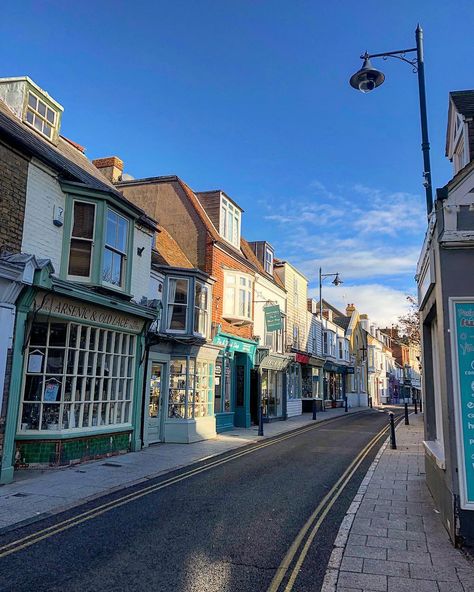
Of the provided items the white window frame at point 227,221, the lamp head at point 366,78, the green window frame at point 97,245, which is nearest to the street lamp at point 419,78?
the lamp head at point 366,78

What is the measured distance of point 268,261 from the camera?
28.7 m

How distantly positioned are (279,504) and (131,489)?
3.05 metres

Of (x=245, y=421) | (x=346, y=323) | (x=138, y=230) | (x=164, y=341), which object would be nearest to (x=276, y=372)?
(x=245, y=421)

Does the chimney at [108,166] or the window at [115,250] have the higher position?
the chimney at [108,166]

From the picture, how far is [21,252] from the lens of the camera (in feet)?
33.9

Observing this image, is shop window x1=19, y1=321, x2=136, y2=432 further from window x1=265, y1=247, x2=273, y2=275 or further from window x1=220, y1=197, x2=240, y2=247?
window x1=265, y1=247, x2=273, y2=275

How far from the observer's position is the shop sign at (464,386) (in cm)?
593

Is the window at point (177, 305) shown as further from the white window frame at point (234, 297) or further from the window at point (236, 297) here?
the window at point (236, 297)

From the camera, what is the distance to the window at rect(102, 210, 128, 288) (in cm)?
1277

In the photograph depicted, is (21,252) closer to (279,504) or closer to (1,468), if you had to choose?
(1,468)

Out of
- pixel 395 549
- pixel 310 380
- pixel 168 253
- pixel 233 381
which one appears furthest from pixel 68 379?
pixel 310 380

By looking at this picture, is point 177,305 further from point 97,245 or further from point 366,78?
point 366,78

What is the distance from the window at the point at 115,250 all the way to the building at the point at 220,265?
21.7ft

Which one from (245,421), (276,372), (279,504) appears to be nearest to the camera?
(279,504)
